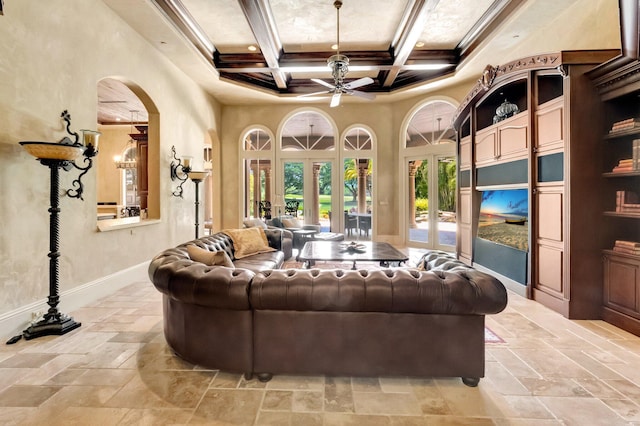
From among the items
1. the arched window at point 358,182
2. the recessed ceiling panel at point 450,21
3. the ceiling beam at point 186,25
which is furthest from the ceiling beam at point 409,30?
the ceiling beam at point 186,25

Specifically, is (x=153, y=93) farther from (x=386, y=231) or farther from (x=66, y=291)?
(x=386, y=231)

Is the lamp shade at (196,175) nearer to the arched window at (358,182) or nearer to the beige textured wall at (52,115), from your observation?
the beige textured wall at (52,115)

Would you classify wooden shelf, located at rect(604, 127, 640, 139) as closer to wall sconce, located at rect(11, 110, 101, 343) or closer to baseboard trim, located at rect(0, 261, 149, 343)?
wall sconce, located at rect(11, 110, 101, 343)

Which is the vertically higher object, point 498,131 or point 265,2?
point 265,2

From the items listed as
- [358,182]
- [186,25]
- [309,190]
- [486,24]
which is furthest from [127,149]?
[486,24]

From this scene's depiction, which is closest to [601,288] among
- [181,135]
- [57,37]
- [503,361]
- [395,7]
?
[503,361]

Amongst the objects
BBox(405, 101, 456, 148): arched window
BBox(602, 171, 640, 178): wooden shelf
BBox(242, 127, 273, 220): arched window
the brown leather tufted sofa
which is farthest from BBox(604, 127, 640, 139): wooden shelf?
BBox(242, 127, 273, 220): arched window

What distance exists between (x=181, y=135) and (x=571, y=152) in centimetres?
597

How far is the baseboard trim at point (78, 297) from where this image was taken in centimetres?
280

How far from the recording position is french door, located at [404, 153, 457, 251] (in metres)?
7.18

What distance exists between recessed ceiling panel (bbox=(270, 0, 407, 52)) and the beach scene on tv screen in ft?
10.2

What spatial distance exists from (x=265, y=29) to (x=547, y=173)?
4.32 m

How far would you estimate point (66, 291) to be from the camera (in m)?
3.42

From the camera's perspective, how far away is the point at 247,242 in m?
4.48
